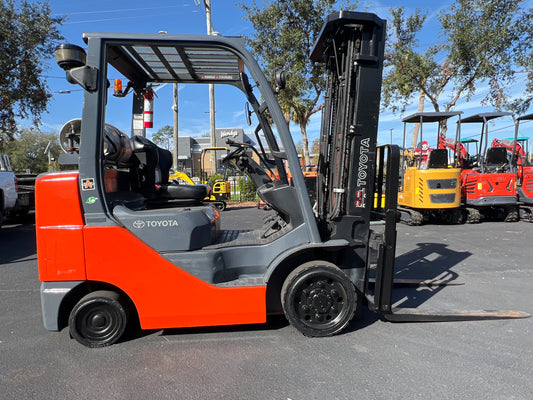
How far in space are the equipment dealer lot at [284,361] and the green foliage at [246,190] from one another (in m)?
13.7

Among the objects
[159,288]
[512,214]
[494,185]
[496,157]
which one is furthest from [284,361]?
[496,157]

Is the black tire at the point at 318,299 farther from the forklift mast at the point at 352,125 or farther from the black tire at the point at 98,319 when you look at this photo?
the black tire at the point at 98,319

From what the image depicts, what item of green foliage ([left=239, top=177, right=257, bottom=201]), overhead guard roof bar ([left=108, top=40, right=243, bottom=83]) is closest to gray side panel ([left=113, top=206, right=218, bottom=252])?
overhead guard roof bar ([left=108, top=40, right=243, bottom=83])

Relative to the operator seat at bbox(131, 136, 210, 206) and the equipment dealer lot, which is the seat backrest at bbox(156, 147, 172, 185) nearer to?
the operator seat at bbox(131, 136, 210, 206)

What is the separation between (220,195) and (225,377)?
1291 cm

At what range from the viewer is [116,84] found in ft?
11.4

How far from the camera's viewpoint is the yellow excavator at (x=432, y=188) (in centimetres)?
962

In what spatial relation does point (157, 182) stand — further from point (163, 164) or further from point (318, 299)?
point (318, 299)

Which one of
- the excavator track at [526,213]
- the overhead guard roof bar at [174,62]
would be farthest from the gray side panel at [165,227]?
the excavator track at [526,213]

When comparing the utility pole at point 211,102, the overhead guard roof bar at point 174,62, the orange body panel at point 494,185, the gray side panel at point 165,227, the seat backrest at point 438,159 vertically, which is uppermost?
the utility pole at point 211,102

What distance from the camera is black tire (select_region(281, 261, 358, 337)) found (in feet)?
10.3

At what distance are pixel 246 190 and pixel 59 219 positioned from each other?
49.5ft

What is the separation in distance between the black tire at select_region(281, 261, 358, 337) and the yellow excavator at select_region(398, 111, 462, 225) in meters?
7.63

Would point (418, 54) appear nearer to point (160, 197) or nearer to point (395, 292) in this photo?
point (395, 292)
